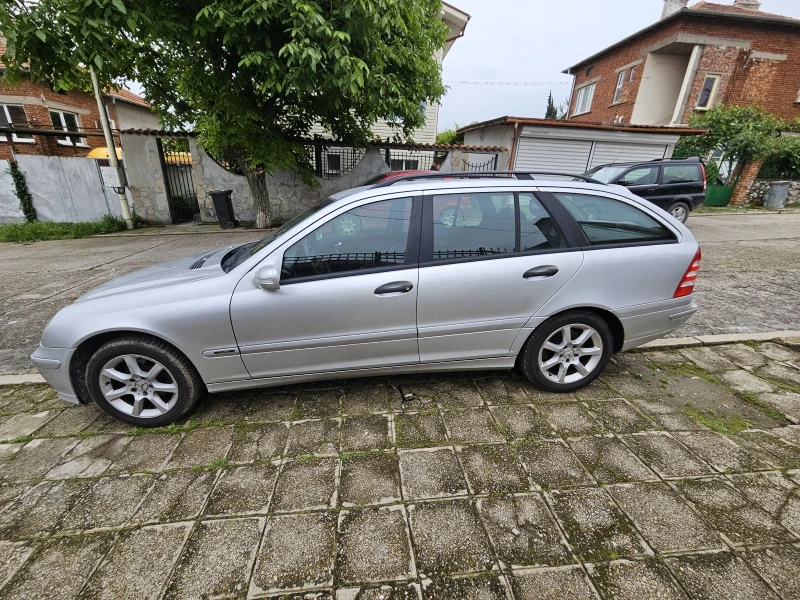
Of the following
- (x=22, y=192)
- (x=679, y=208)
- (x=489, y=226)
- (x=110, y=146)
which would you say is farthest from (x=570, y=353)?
(x=22, y=192)

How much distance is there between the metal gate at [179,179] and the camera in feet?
35.4

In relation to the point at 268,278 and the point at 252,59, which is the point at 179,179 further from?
the point at 268,278

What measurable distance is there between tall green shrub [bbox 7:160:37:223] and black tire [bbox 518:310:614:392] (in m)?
13.7

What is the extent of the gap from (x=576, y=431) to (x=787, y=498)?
101cm

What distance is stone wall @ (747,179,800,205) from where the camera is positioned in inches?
561

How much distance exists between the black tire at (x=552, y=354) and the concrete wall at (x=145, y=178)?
39.3ft

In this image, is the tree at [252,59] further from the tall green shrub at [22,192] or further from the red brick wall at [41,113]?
the red brick wall at [41,113]

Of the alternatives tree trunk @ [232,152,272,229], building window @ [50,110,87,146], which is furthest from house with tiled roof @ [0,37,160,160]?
tree trunk @ [232,152,272,229]

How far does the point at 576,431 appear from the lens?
2.41 meters

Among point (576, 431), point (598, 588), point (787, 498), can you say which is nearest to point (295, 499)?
point (598, 588)

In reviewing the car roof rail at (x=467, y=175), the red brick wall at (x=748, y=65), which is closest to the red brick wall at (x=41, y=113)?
the car roof rail at (x=467, y=175)

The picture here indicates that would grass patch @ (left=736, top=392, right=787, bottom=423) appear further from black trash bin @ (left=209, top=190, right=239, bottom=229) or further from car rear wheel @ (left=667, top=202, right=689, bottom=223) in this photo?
black trash bin @ (left=209, top=190, right=239, bottom=229)

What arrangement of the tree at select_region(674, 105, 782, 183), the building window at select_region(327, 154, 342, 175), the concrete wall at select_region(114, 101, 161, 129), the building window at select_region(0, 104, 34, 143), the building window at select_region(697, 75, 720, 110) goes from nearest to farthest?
the building window at select_region(327, 154, 342, 175) < the tree at select_region(674, 105, 782, 183) < the building window at select_region(0, 104, 34, 143) < the building window at select_region(697, 75, 720, 110) < the concrete wall at select_region(114, 101, 161, 129)

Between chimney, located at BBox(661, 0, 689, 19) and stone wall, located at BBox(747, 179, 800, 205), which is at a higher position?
chimney, located at BBox(661, 0, 689, 19)
